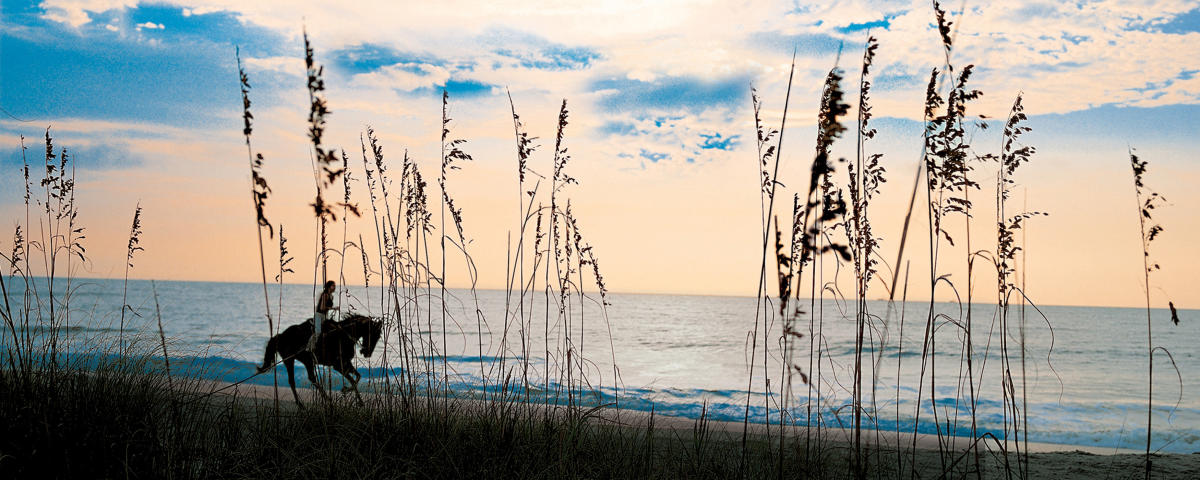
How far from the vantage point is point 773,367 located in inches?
774

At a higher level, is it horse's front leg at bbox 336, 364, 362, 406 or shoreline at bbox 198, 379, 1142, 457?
horse's front leg at bbox 336, 364, 362, 406

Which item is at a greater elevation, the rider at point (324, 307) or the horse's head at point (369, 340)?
the rider at point (324, 307)

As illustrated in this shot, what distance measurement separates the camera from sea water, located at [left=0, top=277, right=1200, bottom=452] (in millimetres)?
3883

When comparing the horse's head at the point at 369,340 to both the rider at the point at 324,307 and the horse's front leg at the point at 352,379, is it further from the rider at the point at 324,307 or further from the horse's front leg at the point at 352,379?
the rider at the point at 324,307

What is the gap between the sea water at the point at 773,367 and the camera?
388 centimetres

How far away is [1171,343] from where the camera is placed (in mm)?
36625

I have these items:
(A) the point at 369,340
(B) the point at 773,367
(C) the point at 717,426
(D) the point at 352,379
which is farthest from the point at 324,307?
(B) the point at 773,367

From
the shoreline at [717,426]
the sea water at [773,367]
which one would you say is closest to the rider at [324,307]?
the sea water at [773,367]

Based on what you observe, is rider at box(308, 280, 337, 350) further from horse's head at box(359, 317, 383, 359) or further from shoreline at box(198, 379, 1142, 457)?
shoreline at box(198, 379, 1142, 457)

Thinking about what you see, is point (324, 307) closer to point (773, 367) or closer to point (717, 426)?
point (717, 426)

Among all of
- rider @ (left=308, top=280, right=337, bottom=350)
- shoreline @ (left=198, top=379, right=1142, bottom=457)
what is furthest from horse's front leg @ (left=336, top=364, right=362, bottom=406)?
rider @ (left=308, top=280, right=337, bottom=350)

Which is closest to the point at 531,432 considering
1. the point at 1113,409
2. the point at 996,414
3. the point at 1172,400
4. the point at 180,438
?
the point at 180,438

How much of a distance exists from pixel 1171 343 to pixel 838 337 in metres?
17.9

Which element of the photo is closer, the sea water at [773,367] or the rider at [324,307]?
the rider at [324,307]
